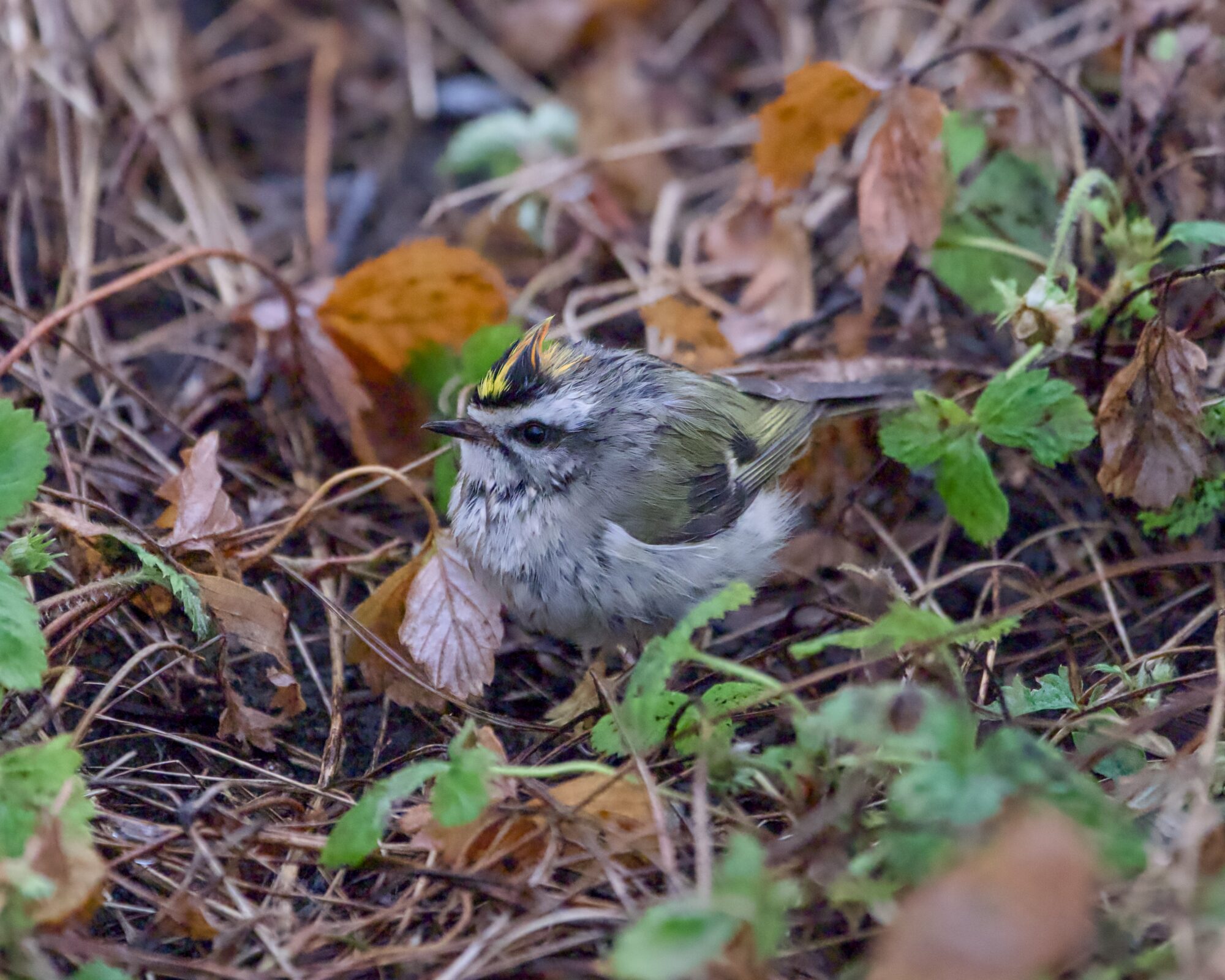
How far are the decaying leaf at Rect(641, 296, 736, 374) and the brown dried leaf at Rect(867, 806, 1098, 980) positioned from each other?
232cm

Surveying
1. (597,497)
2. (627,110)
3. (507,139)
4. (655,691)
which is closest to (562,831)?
(655,691)

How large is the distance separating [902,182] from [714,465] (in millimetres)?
1076

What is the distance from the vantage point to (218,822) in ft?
8.32

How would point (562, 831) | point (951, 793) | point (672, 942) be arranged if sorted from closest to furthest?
1. point (672, 942)
2. point (951, 793)
3. point (562, 831)

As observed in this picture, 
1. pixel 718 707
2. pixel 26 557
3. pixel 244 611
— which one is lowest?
pixel 718 707

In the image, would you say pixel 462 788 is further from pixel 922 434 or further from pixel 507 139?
pixel 507 139

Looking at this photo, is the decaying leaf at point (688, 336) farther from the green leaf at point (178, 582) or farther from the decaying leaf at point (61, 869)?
the decaying leaf at point (61, 869)

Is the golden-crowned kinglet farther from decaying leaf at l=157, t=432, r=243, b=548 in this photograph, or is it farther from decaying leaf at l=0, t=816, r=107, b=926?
decaying leaf at l=0, t=816, r=107, b=926

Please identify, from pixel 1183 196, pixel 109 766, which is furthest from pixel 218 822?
pixel 1183 196

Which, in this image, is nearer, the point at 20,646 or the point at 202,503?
the point at 20,646

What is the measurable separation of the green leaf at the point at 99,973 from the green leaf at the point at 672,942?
3.00 ft

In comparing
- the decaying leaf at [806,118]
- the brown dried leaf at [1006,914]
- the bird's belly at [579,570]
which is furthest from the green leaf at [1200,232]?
the brown dried leaf at [1006,914]

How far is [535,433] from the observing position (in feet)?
10.3

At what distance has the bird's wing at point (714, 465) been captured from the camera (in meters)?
3.19
